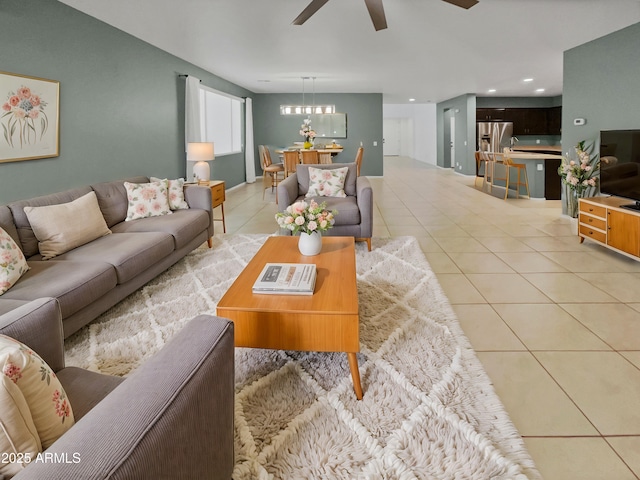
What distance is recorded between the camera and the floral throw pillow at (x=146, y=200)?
4121 mm

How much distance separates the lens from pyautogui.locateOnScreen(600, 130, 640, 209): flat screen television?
13.0 feet

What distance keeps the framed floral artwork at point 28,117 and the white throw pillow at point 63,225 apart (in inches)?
25.3

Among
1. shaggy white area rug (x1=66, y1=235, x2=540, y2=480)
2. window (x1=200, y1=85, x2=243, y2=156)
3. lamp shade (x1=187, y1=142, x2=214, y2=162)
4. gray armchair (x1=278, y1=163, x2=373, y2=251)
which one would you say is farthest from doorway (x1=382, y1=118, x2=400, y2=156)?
shaggy white area rug (x1=66, y1=235, x2=540, y2=480)

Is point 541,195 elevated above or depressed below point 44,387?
above

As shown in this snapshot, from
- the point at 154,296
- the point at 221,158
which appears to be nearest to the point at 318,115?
the point at 221,158

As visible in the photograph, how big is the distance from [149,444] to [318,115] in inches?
452

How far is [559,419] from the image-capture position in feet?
6.07

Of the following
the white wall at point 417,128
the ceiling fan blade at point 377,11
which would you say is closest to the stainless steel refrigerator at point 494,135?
the white wall at point 417,128

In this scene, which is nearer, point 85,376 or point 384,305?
point 85,376

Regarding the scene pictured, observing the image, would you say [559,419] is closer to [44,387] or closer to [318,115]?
[44,387]

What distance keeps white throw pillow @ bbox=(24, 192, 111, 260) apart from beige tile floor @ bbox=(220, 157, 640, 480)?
224cm

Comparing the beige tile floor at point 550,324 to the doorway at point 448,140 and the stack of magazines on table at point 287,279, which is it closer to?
the stack of magazines on table at point 287,279

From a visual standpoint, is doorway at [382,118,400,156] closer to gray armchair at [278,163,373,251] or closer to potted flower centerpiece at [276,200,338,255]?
gray armchair at [278,163,373,251]

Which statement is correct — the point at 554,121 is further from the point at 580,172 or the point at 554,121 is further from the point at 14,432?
the point at 14,432
